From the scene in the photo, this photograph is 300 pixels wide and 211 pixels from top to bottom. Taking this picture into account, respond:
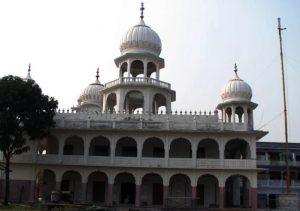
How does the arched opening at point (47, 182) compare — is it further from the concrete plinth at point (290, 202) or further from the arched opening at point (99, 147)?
the concrete plinth at point (290, 202)

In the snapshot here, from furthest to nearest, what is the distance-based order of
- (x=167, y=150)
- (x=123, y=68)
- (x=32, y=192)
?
(x=123, y=68), (x=32, y=192), (x=167, y=150)

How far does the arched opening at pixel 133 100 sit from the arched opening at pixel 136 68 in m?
3.30

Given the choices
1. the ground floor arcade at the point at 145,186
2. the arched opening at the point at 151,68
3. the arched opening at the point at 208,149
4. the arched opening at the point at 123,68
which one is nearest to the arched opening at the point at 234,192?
the ground floor arcade at the point at 145,186

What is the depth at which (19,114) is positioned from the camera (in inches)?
1439

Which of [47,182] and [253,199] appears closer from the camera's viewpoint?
Result: [253,199]

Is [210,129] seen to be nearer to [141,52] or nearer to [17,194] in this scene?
[141,52]

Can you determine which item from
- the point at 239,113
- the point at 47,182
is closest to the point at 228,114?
the point at 239,113

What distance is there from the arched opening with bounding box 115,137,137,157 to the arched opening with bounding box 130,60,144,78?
953 cm

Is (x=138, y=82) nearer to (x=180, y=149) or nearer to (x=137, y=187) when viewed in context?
(x=180, y=149)

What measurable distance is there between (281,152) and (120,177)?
27.1 meters

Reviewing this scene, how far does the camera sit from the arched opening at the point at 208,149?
42.2 m

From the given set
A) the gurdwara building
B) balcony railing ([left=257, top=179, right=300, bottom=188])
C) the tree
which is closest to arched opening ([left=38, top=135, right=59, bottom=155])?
the gurdwara building

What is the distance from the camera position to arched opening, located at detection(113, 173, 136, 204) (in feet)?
139

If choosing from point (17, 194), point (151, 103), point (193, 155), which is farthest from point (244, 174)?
point (17, 194)
